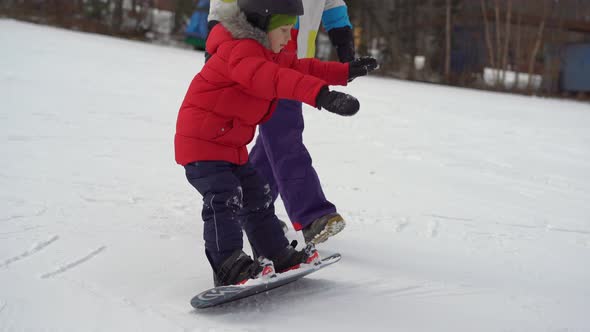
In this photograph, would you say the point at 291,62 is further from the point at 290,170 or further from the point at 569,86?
the point at 569,86

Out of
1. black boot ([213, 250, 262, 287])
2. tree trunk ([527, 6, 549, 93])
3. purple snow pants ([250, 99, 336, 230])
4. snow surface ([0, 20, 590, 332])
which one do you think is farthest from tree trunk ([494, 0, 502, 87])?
black boot ([213, 250, 262, 287])

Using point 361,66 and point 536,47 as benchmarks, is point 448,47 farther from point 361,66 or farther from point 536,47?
point 361,66

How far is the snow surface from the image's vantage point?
217 centimetres

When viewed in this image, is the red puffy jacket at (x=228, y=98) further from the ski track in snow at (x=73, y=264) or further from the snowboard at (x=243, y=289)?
the ski track in snow at (x=73, y=264)

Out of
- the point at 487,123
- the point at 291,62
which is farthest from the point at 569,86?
the point at 291,62

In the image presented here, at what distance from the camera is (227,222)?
89.5 inches

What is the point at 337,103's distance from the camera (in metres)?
2.00

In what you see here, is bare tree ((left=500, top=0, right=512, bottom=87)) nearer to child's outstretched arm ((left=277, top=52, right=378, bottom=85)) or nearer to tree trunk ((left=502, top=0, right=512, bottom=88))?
tree trunk ((left=502, top=0, right=512, bottom=88))

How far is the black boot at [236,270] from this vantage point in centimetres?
223

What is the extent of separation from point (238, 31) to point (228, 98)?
0.23 metres

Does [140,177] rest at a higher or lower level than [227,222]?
lower

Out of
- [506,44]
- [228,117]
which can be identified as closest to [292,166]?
[228,117]

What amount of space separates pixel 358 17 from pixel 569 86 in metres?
5.32

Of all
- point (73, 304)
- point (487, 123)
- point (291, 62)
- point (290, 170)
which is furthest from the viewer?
point (487, 123)
